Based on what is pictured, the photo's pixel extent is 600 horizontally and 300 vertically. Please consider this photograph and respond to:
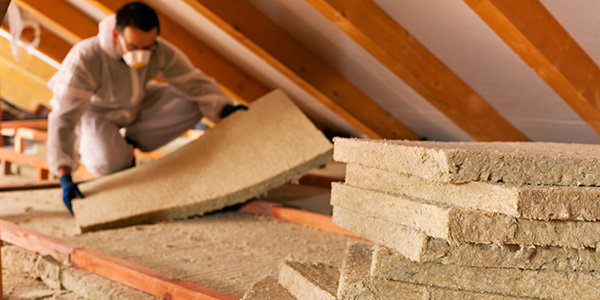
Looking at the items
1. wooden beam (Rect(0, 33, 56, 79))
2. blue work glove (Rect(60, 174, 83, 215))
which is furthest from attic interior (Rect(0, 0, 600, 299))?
wooden beam (Rect(0, 33, 56, 79))

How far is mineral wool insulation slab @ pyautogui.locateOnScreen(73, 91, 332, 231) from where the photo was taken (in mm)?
2574

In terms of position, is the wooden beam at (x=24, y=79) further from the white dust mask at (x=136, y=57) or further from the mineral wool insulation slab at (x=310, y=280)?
the mineral wool insulation slab at (x=310, y=280)

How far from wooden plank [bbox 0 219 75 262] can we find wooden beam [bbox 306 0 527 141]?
4.58 ft

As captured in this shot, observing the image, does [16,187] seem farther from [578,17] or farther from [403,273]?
[578,17]

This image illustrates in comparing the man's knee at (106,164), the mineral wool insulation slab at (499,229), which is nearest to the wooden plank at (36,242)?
the man's knee at (106,164)

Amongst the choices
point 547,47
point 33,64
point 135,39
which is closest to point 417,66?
point 547,47

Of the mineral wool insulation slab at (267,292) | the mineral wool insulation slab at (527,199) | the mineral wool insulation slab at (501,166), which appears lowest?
the mineral wool insulation slab at (267,292)

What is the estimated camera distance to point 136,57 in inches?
114

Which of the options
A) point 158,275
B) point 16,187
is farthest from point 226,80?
point 158,275

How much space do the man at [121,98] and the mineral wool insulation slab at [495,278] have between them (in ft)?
6.44

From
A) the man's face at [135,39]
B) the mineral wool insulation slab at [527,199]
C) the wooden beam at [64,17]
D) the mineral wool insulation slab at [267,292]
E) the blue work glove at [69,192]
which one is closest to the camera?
the mineral wool insulation slab at [527,199]

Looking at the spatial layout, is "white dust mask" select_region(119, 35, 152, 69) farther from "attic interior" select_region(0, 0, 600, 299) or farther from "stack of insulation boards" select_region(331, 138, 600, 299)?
"stack of insulation boards" select_region(331, 138, 600, 299)

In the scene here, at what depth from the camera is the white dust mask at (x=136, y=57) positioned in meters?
2.89

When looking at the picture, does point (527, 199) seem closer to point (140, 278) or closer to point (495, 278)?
point (495, 278)
